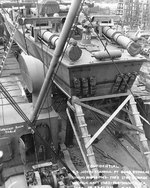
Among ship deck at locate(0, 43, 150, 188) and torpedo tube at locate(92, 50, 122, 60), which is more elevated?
torpedo tube at locate(92, 50, 122, 60)

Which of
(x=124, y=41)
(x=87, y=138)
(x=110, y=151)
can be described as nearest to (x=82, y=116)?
(x=87, y=138)

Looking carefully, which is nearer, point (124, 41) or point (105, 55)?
point (105, 55)

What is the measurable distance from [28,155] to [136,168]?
426cm

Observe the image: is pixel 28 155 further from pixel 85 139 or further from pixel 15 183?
pixel 15 183

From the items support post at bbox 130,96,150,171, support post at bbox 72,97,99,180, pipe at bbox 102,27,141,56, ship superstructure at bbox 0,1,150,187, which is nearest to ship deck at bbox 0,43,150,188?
ship superstructure at bbox 0,1,150,187

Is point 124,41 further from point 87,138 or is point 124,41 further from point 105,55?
point 87,138

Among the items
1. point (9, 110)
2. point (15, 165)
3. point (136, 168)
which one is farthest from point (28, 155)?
point (136, 168)

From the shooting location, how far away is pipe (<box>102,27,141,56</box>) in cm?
1024

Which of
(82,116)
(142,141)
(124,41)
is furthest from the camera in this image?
(124,41)

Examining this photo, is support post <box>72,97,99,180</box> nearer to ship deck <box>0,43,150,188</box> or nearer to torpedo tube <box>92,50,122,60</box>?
ship deck <box>0,43,150,188</box>

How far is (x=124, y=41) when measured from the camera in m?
10.9

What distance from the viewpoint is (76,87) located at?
973 cm

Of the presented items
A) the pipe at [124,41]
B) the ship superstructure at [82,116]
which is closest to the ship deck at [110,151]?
the ship superstructure at [82,116]

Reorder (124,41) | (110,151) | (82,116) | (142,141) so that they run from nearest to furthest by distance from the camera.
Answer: (82,116) → (142,141) → (124,41) → (110,151)
